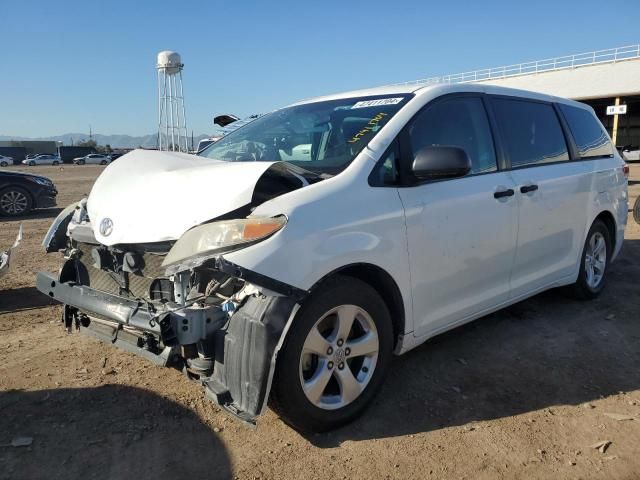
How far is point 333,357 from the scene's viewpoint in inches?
112

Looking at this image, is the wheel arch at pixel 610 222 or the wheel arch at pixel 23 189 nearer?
the wheel arch at pixel 610 222

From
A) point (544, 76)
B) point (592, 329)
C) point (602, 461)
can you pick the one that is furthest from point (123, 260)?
point (544, 76)

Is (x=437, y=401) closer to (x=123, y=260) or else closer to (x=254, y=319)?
(x=254, y=319)

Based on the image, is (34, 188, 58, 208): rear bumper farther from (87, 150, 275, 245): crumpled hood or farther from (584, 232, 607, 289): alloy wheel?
(584, 232, 607, 289): alloy wheel

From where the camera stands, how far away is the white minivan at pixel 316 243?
2547 mm

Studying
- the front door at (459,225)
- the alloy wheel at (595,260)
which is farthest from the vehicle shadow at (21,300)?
the alloy wheel at (595,260)

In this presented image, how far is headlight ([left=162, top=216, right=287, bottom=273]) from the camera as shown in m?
2.51

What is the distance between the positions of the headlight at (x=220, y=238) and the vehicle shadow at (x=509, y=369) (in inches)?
46.9

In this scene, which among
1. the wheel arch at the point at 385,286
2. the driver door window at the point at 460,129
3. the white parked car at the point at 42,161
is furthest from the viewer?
the white parked car at the point at 42,161

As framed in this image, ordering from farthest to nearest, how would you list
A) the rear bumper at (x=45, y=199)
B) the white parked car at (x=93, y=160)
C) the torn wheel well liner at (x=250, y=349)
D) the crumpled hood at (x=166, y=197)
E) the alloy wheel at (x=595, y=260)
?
the white parked car at (x=93, y=160) < the rear bumper at (x=45, y=199) < the alloy wheel at (x=595, y=260) < the crumpled hood at (x=166, y=197) < the torn wheel well liner at (x=250, y=349)

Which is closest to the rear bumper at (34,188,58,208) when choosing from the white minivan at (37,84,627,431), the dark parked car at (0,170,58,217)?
the dark parked car at (0,170,58,217)

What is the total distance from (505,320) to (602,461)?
6.76ft

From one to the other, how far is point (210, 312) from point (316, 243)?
618mm

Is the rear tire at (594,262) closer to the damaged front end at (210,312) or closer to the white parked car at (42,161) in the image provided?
the damaged front end at (210,312)
